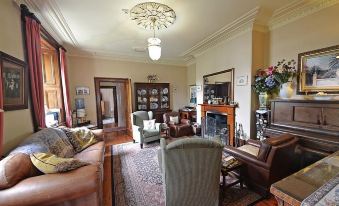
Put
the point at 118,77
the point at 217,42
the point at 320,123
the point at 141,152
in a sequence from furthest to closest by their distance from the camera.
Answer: the point at 118,77
the point at 217,42
the point at 141,152
the point at 320,123

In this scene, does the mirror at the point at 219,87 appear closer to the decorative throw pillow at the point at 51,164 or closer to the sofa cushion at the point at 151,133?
the sofa cushion at the point at 151,133

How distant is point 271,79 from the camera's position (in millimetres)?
3045

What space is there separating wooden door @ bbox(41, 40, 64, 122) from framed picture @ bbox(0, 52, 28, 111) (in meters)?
1.73

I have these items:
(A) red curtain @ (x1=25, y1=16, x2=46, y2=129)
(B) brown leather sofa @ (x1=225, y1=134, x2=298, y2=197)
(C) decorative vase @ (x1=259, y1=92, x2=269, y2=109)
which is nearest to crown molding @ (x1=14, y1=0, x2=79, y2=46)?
(A) red curtain @ (x1=25, y1=16, x2=46, y2=129)

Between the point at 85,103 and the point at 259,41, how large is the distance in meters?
5.33

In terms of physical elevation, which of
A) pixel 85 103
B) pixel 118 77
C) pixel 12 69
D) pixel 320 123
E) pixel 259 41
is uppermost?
pixel 259 41

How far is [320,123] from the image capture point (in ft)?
7.87

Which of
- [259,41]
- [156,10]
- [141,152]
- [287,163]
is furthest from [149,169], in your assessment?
[259,41]

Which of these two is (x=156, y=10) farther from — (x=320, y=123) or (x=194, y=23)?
(x=320, y=123)

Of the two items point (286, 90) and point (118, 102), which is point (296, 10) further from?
point (118, 102)

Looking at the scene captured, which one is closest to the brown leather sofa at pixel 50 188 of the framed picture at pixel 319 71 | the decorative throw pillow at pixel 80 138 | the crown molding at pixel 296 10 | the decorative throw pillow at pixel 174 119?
the decorative throw pillow at pixel 80 138

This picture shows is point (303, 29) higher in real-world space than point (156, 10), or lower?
lower

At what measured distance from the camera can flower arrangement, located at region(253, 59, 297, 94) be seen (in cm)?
301

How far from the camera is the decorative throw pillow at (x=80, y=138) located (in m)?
2.97
